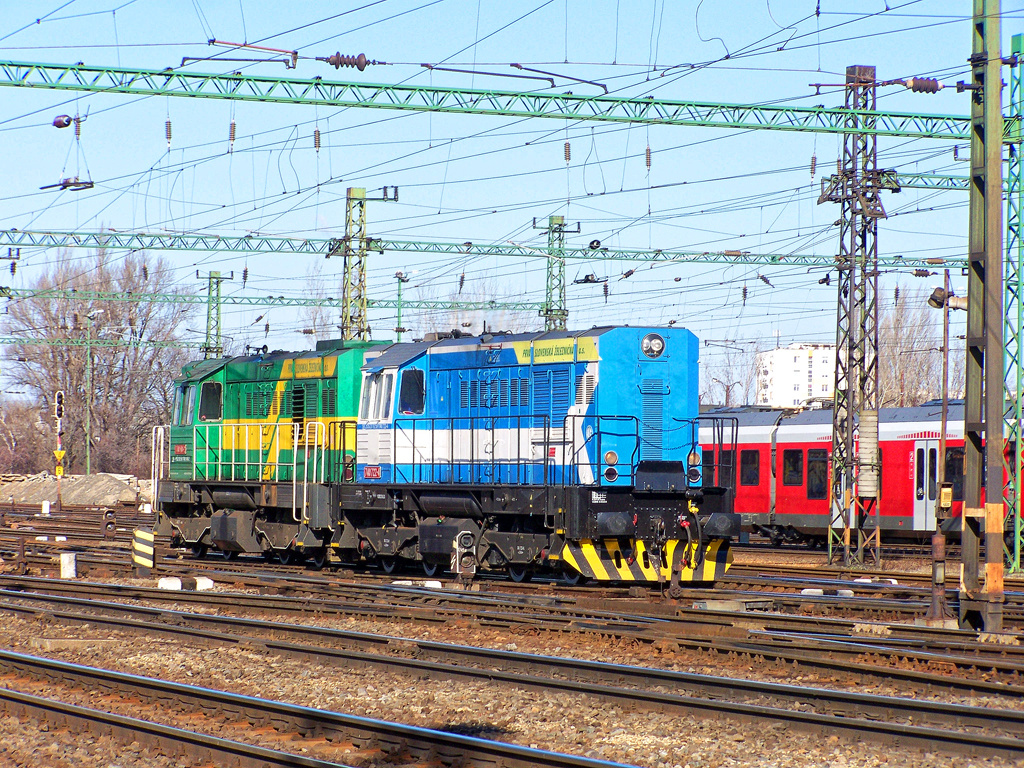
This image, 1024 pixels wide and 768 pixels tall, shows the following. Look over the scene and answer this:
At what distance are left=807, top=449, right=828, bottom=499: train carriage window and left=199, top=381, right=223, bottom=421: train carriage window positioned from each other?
13610 mm

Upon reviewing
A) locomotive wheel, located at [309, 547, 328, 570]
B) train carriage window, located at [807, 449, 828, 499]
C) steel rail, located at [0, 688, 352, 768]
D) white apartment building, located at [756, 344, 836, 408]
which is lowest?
locomotive wheel, located at [309, 547, 328, 570]

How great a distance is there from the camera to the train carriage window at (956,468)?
2473 centimetres

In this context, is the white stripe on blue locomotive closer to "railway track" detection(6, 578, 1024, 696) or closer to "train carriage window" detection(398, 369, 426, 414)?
"train carriage window" detection(398, 369, 426, 414)

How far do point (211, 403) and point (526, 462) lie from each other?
8752 mm

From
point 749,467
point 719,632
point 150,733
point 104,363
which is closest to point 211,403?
point 749,467

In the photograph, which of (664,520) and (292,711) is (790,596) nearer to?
(664,520)

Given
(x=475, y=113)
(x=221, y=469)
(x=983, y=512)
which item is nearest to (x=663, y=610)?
(x=983, y=512)

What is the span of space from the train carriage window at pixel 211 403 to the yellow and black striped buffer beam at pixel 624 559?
31.6ft

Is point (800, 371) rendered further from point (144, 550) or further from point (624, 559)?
point (624, 559)

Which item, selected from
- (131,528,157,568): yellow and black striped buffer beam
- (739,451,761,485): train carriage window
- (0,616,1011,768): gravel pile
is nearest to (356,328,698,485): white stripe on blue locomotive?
(131,528,157,568): yellow and black striped buffer beam

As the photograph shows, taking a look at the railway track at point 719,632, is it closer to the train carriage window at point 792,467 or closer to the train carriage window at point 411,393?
the train carriage window at point 411,393

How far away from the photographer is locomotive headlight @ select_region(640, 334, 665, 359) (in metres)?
16.3

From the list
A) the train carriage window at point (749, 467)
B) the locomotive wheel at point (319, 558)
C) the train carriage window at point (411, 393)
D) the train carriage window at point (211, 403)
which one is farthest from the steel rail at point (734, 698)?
the train carriage window at point (749, 467)

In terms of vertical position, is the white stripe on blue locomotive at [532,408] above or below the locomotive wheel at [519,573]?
above
